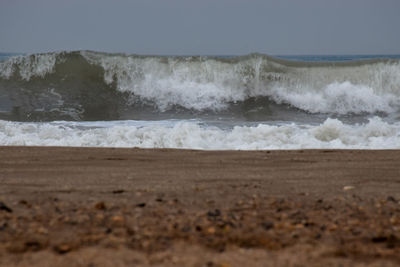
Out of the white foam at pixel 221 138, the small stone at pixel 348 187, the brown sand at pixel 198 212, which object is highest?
the brown sand at pixel 198 212

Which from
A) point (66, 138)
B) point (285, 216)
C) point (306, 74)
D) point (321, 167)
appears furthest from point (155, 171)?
point (306, 74)

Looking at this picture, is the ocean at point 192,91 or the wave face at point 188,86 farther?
the wave face at point 188,86

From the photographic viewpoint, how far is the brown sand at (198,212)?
8.79 ft

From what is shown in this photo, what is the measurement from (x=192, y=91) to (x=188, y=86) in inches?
15.4

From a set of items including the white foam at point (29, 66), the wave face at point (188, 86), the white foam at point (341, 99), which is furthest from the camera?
the white foam at point (29, 66)

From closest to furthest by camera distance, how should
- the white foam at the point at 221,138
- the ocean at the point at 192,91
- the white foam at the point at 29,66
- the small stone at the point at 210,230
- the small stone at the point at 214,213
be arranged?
1. the small stone at the point at 210,230
2. the small stone at the point at 214,213
3. the white foam at the point at 221,138
4. the ocean at the point at 192,91
5. the white foam at the point at 29,66

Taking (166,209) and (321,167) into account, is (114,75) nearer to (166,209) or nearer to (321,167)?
(321,167)

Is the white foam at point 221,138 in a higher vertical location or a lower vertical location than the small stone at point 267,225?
lower

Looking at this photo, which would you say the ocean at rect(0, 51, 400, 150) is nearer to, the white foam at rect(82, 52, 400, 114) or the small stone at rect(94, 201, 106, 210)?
the white foam at rect(82, 52, 400, 114)

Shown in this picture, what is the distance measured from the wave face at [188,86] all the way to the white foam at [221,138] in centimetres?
448

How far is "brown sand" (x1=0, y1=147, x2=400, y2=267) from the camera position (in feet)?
8.79

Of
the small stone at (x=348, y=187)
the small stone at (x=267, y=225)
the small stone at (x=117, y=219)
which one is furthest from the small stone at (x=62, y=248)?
the small stone at (x=348, y=187)

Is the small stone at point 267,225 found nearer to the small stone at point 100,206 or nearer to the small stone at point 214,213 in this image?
the small stone at point 214,213

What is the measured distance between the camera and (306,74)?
669 inches
